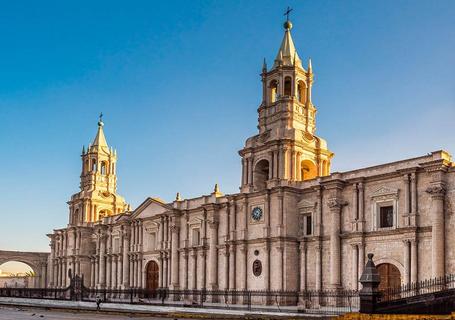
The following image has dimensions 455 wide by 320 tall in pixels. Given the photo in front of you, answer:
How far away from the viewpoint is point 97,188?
204 feet

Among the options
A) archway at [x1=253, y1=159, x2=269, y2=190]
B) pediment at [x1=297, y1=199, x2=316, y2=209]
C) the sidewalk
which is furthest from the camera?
archway at [x1=253, y1=159, x2=269, y2=190]

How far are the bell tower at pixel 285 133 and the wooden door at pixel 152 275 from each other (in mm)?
13284

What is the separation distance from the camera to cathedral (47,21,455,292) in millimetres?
31594

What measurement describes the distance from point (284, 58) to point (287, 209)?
11811 millimetres

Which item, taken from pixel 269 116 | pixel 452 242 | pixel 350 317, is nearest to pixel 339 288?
pixel 452 242

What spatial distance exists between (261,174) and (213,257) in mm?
7230

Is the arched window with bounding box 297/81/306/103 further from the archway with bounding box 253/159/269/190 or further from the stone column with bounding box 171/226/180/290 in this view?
the stone column with bounding box 171/226/180/290

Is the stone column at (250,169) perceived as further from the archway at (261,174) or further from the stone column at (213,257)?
the stone column at (213,257)

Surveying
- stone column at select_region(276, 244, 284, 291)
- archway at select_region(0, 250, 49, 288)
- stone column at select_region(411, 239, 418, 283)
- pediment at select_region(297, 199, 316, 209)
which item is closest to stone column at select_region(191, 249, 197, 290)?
stone column at select_region(276, 244, 284, 291)

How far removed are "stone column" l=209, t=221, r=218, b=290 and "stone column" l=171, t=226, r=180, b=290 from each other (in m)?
4.61

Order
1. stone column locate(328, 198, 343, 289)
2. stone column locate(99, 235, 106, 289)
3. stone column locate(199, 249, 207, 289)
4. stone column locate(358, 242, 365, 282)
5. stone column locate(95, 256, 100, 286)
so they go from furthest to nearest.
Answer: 1. stone column locate(95, 256, 100, 286)
2. stone column locate(99, 235, 106, 289)
3. stone column locate(199, 249, 207, 289)
4. stone column locate(328, 198, 343, 289)
5. stone column locate(358, 242, 365, 282)

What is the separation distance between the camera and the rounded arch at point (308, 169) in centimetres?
4175

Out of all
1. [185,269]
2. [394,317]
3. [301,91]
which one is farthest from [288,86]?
[394,317]

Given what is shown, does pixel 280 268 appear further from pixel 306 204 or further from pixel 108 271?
pixel 108 271
